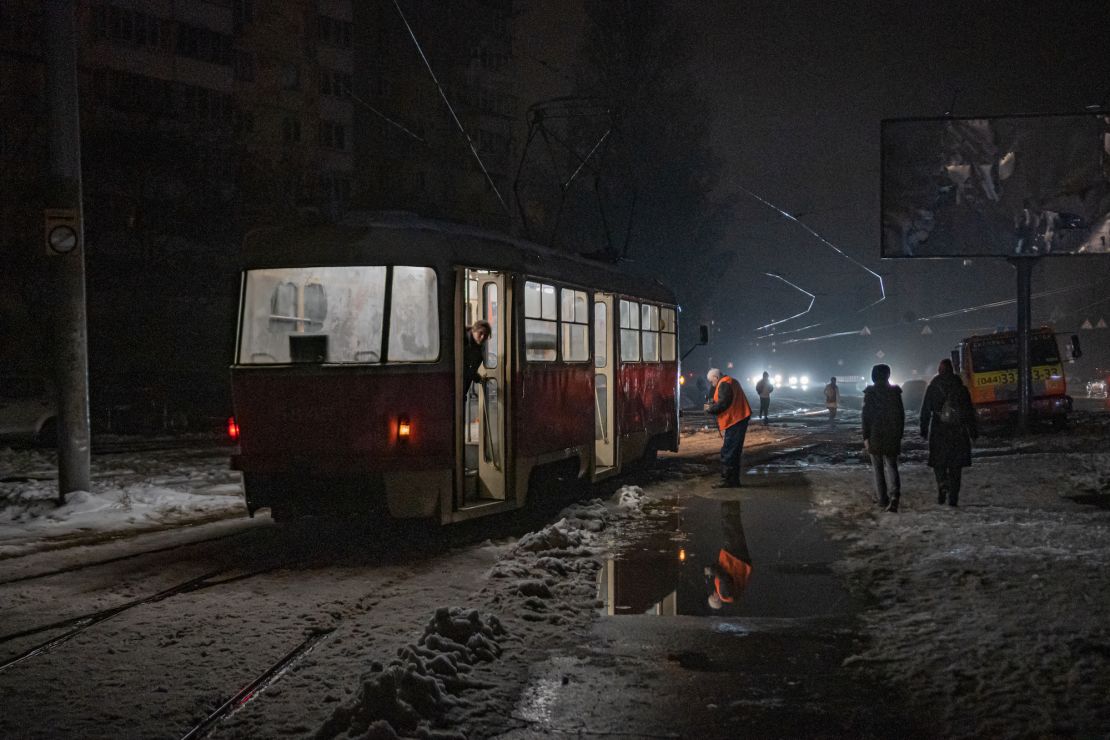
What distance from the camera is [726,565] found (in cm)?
940

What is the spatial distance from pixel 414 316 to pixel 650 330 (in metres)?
7.91

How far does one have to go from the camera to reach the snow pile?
475 cm

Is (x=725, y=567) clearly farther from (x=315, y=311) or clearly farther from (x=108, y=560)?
(x=108, y=560)

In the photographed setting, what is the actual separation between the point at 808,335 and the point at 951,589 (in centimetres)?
10228

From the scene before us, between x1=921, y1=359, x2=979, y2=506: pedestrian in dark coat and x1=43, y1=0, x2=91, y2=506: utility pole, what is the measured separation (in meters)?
10.2

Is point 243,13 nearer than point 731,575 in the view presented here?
No

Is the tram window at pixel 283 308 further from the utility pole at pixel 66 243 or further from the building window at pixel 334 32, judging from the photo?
the building window at pixel 334 32

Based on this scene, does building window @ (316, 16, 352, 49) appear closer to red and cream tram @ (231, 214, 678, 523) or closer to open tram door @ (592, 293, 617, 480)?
open tram door @ (592, 293, 617, 480)

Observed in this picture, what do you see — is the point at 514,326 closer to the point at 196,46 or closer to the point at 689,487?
the point at 689,487

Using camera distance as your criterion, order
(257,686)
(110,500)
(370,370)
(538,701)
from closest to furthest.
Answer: (538,701)
(257,686)
(370,370)
(110,500)

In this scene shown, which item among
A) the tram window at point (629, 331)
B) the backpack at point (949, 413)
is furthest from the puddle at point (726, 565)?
the tram window at point (629, 331)

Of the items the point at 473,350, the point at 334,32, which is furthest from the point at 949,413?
the point at 334,32

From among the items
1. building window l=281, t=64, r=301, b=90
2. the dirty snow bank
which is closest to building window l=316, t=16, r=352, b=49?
building window l=281, t=64, r=301, b=90

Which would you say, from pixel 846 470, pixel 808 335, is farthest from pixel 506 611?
pixel 808 335
